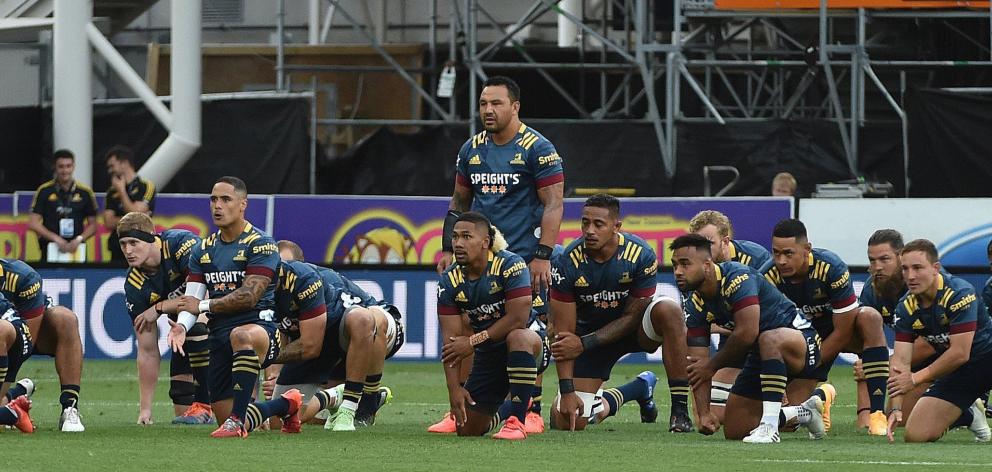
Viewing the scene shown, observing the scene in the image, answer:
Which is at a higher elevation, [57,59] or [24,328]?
[57,59]

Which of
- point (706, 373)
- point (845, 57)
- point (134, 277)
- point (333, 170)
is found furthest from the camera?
point (845, 57)

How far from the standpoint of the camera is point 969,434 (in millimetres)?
11992

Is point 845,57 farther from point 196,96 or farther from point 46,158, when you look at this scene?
point 46,158

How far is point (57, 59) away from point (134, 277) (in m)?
9.15

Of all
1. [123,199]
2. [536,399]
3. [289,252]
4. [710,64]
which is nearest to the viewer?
[536,399]

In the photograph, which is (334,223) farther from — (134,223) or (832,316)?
(832,316)

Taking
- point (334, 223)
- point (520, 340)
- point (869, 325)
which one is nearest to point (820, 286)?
point (869, 325)

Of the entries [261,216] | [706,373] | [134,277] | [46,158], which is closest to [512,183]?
[706,373]

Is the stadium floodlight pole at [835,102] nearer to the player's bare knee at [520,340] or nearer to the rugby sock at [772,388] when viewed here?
the rugby sock at [772,388]

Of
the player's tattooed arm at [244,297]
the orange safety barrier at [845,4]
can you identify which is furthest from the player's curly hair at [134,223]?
the orange safety barrier at [845,4]

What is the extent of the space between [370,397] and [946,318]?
3.83 metres

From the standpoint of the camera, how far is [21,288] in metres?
11.5

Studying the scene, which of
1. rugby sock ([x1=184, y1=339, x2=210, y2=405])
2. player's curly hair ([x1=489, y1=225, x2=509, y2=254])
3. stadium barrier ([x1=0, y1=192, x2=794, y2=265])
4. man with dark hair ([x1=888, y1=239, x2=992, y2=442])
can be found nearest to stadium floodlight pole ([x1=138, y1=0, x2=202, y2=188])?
stadium barrier ([x1=0, y1=192, x2=794, y2=265])

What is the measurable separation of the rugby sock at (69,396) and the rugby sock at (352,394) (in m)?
1.69
